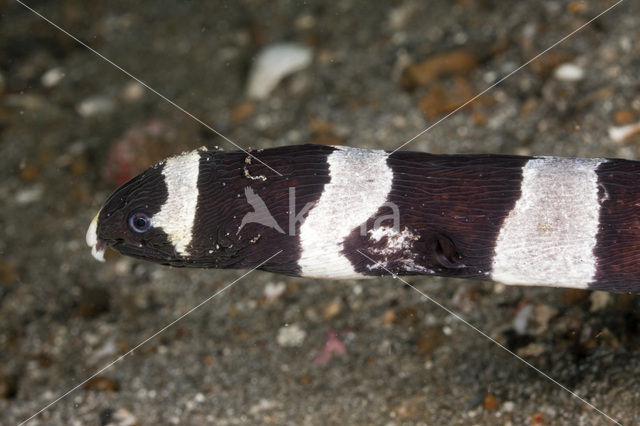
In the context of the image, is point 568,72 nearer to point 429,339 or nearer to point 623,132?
point 623,132

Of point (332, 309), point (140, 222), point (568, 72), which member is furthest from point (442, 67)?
point (140, 222)

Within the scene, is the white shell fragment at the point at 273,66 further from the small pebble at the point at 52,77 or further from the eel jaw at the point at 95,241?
the eel jaw at the point at 95,241

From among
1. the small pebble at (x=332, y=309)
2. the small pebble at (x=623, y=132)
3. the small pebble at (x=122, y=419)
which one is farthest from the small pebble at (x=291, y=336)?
the small pebble at (x=623, y=132)

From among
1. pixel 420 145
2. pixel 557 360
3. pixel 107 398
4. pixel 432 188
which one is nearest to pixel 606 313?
pixel 557 360

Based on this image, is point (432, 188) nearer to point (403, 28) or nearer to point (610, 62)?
point (610, 62)

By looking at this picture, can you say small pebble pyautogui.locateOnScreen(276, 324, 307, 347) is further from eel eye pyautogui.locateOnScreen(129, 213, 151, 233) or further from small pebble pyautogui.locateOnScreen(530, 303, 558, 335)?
eel eye pyautogui.locateOnScreen(129, 213, 151, 233)
